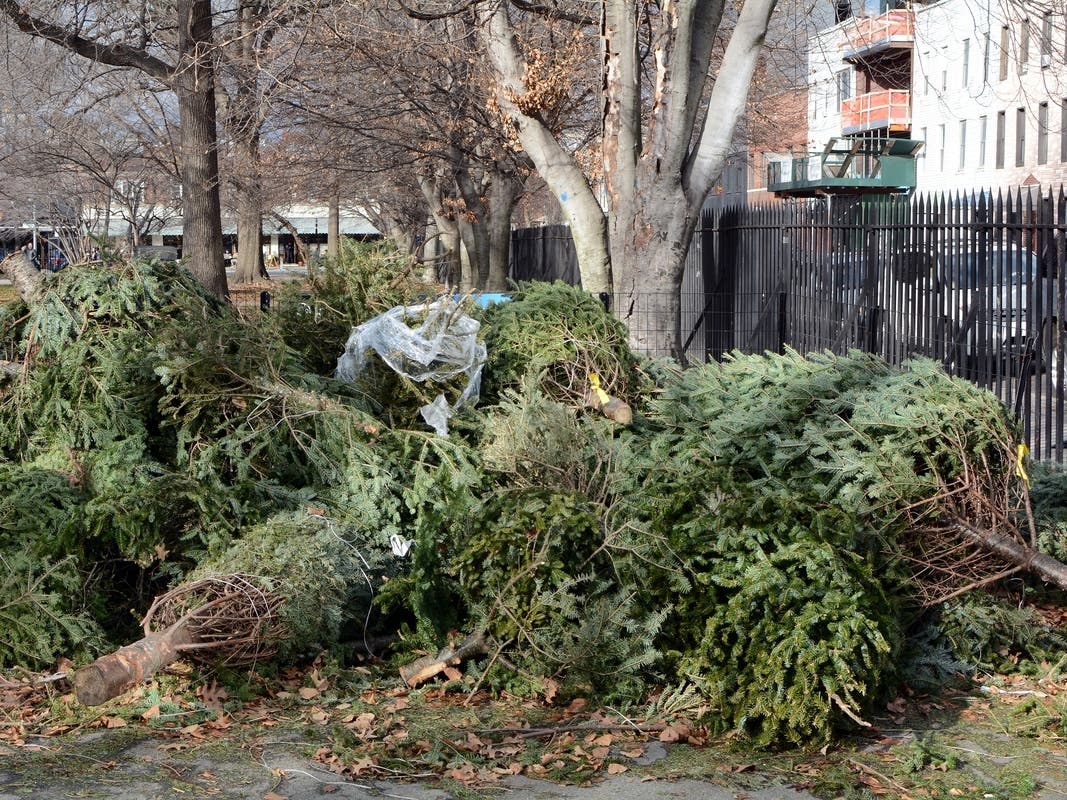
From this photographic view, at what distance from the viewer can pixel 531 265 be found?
98.6ft

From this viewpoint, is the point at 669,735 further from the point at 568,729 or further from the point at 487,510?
the point at 487,510

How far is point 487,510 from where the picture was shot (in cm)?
562

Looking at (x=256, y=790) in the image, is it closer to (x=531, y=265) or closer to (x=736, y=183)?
(x=531, y=265)

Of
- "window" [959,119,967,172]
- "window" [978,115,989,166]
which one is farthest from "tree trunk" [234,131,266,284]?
"window" [959,119,967,172]

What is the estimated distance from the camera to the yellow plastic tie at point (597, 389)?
712 centimetres

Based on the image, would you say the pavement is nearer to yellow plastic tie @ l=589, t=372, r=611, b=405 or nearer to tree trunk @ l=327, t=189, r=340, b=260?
yellow plastic tie @ l=589, t=372, r=611, b=405

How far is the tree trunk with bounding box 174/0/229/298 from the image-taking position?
15.3 metres

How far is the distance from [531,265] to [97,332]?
23672 mm

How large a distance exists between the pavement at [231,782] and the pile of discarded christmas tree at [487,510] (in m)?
0.34

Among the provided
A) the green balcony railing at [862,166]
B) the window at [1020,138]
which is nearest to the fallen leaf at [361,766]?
the green balcony railing at [862,166]

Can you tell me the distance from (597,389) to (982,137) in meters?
37.1

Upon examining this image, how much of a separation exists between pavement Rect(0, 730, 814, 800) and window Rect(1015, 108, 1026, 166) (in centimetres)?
3667

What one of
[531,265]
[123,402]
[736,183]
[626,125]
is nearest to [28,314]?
[123,402]

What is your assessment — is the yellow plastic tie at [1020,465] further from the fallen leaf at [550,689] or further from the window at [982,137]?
the window at [982,137]
